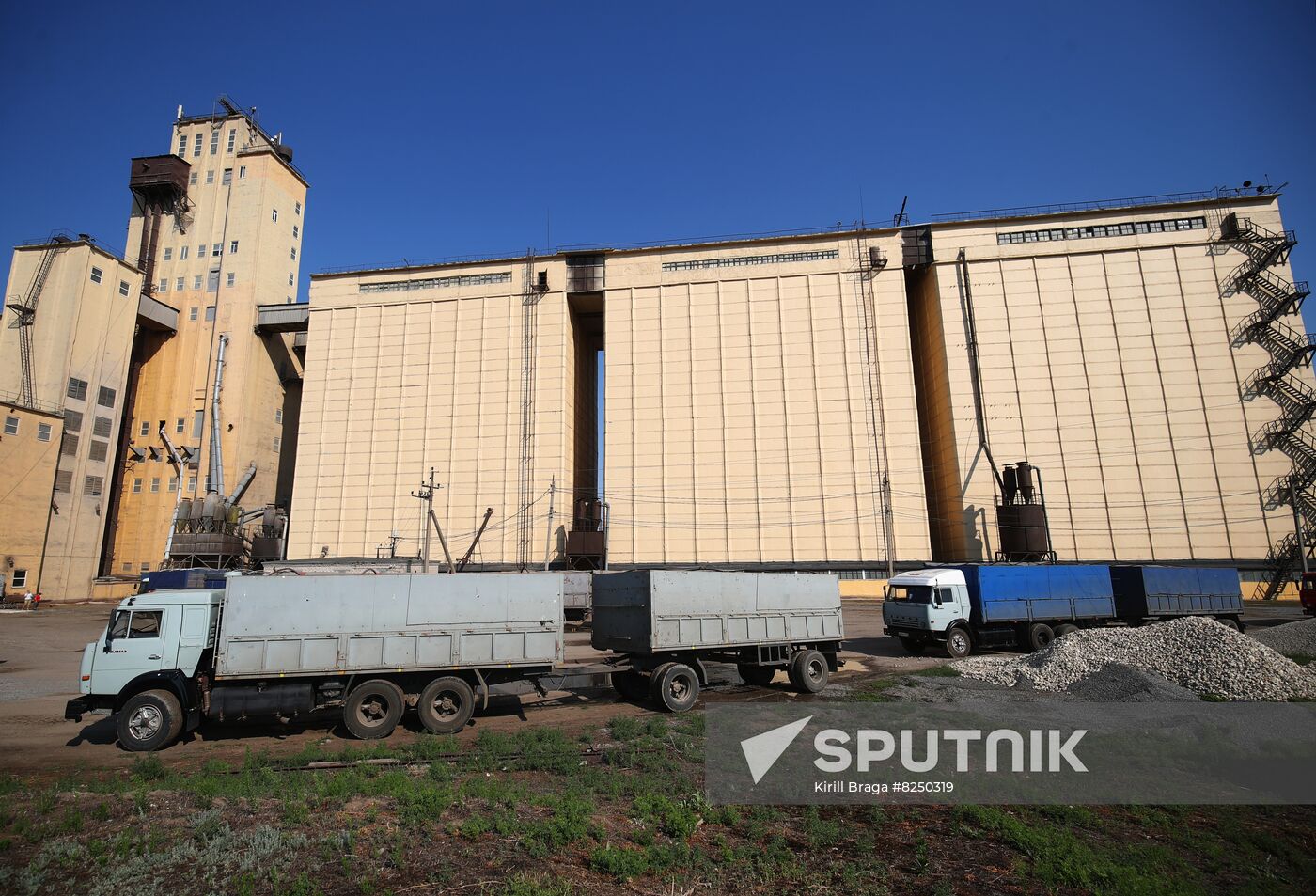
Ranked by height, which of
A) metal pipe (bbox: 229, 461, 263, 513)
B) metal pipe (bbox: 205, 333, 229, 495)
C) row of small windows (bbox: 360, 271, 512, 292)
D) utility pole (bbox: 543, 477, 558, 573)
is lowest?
utility pole (bbox: 543, 477, 558, 573)

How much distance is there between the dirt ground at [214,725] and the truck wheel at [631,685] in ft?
1.15

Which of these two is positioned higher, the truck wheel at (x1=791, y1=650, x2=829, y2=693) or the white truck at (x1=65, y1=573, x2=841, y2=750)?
the white truck at (x1=65, y1=573, x2=841, y2=750)

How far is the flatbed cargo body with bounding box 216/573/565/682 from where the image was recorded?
12156 millimetres

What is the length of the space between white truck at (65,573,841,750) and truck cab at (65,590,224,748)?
20mm

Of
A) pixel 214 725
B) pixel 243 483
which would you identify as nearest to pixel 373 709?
pixel 214 725

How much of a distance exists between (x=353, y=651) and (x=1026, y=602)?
2375 cm

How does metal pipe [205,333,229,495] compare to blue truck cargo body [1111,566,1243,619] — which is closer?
blue truck cargo body [1111,566,1243,619]

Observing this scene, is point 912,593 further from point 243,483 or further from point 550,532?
point 243,483

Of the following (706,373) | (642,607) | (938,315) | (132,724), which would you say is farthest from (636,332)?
(132,724)

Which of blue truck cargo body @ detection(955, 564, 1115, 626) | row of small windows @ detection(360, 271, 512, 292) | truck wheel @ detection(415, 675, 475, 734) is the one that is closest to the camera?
truck wheel @ detection(415, 675, 475, 734)

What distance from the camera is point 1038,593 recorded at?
80.1 feet

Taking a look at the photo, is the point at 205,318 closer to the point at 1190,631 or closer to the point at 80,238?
the point at 80,238

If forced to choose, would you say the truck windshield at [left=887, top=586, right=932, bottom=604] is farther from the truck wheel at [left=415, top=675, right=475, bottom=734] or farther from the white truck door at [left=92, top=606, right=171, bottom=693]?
the white truck door at [left=92, top=606, right=171, bottom=693]

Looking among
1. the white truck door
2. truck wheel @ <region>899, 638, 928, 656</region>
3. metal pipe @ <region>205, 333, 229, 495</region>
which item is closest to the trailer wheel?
truck wheel @ <region>899, 638, 928, 656</region>
